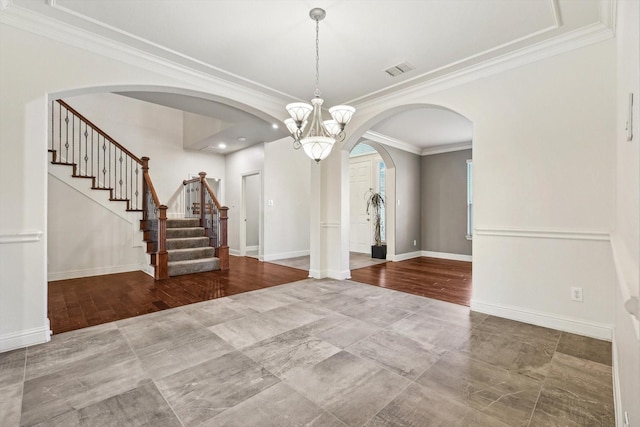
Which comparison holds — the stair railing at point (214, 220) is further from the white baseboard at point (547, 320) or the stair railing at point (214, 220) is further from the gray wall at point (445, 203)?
the gray wall at point (445, 203)

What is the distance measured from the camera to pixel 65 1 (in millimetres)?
2348

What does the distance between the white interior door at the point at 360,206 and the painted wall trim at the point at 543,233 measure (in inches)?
178

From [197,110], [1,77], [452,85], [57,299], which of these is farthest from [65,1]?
[452,85]

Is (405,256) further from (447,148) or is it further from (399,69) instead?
(399,69)

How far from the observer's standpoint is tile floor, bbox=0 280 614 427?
1.64 metres

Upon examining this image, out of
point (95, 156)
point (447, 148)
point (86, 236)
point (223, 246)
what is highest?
point (447, 148)

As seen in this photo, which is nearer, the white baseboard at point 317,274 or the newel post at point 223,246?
the white baseboard at point 317,274

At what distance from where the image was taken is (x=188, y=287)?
4.42m

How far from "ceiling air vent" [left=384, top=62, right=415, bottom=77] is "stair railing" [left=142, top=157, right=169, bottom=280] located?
4.06m

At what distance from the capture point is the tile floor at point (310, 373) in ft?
5.38

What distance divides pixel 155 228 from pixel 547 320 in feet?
19.2

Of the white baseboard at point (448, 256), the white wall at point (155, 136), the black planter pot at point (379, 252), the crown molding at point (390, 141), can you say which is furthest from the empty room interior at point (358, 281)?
the white wall at point (155, 136)

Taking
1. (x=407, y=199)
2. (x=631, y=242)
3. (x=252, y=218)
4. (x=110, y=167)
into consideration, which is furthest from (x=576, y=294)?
(x=110, y=167)

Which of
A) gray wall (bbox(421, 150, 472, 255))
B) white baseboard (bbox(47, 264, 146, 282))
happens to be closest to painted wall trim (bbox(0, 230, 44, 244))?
white baseboard (bbox(47, 264, 146, 282))
